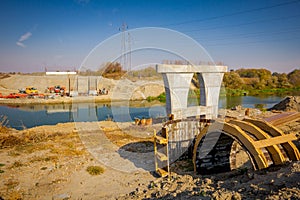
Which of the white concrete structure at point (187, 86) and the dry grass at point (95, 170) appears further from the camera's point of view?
the white concrete structure at point (187, 86)

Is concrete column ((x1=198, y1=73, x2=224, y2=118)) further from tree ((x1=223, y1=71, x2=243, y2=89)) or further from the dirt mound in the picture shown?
tree ((x1=223, y1=71, x2=243, y2=89))

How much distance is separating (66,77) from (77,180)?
46.9m

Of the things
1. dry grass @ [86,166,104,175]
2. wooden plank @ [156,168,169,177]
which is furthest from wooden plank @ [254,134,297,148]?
dry grass @ [86,166,104,175]

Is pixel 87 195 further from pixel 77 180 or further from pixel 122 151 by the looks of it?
pixel 122 151

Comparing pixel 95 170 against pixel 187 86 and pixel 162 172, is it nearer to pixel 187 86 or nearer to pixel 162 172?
pixel 162 172

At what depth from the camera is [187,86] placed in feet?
30.3

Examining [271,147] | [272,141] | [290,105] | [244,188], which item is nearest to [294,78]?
[290,105]

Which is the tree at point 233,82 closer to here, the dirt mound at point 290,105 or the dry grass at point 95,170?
the dirt mound at point 290,105

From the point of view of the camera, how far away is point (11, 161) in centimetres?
832

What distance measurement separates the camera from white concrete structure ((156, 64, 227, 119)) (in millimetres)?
8789

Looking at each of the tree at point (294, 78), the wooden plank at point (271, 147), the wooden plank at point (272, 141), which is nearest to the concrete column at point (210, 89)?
the wooden plank at point (271, 147)

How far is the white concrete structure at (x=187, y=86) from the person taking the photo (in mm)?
8789

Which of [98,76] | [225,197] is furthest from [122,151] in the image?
[98,76]

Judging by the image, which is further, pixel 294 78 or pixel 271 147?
pixel 294 78
